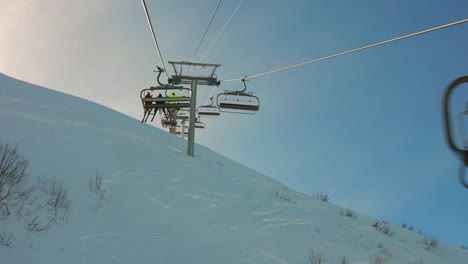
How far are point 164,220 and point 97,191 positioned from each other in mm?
1448

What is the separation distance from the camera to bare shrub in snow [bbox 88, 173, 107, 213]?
5.05 m

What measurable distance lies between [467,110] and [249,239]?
3375 mm

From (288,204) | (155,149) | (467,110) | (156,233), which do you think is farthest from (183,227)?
(155,149)

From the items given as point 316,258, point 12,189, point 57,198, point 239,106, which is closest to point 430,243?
point 316,258

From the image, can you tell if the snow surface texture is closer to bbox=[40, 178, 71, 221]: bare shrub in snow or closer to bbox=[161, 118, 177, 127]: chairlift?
bbox=[40, 178, 71, 221]: bare shrub in snow

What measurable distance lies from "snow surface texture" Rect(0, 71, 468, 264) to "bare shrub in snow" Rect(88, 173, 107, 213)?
7cm

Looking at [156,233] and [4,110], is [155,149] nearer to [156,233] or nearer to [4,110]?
[4,110]

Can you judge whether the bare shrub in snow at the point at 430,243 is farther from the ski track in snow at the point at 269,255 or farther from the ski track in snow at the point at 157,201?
the ski track in snow at the point at 157,201

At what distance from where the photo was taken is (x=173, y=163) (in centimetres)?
934

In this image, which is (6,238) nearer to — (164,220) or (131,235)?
(131,235)

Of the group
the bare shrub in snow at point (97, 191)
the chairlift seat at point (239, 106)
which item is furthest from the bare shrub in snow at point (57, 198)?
the chairlift seat at point (239, 106)

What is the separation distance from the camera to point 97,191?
559 cm

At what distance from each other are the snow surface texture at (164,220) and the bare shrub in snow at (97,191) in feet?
0.22

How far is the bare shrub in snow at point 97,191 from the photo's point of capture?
199 inches
